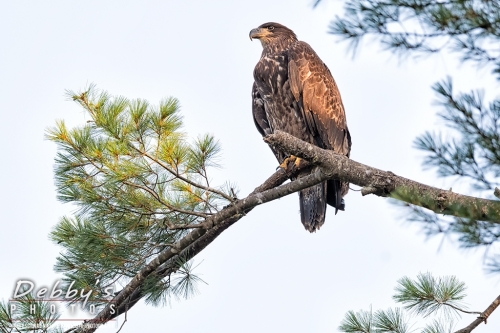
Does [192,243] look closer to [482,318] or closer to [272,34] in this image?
[482,318]

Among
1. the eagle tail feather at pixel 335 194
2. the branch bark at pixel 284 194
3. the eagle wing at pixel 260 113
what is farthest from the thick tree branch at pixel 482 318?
the eagle wing at pixel 260 113

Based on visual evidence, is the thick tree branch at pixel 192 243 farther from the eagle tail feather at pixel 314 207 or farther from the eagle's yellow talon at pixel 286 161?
the eagle tail feather at pixel 314 207

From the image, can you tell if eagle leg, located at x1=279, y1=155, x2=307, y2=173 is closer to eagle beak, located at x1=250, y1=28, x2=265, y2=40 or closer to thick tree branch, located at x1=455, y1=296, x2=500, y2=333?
eagle beak, located at x1=250, y1=28, x2=265, y2=40

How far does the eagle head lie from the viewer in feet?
22.7

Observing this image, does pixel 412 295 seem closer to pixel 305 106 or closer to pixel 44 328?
pixel 44 328

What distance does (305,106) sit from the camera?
6234 millimetres

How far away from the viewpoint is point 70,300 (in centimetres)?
468

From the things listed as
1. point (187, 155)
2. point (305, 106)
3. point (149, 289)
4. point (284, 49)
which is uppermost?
point (284, 49)

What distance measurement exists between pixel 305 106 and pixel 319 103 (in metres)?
0.15

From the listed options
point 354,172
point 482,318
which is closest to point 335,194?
point 354,172

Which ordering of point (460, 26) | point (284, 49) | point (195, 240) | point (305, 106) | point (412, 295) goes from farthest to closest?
point (284, 49) → point (305, 106) → point (195, 240) → point (412, 295) → point (460, 26)

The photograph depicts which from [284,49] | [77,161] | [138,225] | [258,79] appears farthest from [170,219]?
[284,49]

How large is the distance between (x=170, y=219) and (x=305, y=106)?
187cm

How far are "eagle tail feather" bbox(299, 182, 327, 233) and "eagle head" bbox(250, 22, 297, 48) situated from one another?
149cm
